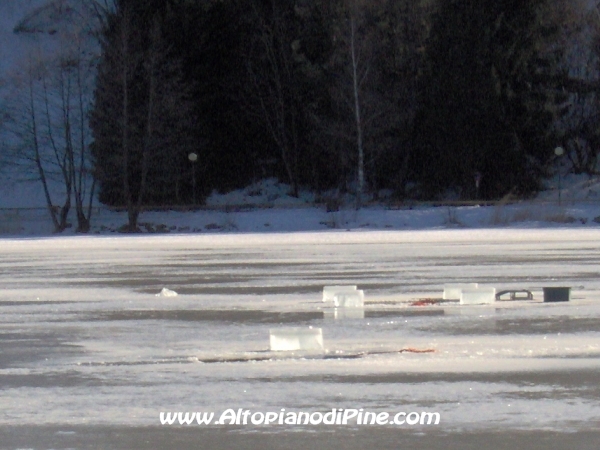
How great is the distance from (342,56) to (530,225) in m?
16.1

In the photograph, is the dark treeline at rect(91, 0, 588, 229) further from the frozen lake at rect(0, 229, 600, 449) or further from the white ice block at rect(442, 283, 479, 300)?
the white ice block at rect(442, 283, 479, 300)

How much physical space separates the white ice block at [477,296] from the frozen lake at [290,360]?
193 millimetres

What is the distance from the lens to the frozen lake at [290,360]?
7.82 m

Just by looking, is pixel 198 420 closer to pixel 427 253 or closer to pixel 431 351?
pixel 431 351

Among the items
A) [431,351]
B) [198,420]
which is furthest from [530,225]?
[198,420]

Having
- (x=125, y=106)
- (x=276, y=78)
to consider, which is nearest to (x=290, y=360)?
(x=125, y=106)

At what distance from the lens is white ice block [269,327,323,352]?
11.5 metres

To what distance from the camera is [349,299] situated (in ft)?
52.1

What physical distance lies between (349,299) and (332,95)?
44.7m

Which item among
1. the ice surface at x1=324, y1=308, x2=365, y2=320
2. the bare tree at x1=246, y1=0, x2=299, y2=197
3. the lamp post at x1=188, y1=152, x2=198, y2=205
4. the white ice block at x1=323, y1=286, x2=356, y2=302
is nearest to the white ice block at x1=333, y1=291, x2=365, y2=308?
the white ice block at x1=323, y1=286, x2=356, y2=302

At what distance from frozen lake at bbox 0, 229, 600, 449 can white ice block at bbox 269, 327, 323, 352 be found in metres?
0.14

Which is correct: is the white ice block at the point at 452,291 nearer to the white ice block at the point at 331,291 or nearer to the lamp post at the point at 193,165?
the white ice block at the point at 331,291

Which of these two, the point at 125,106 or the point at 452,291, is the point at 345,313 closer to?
the point at 452,291

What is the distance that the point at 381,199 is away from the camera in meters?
60.0
